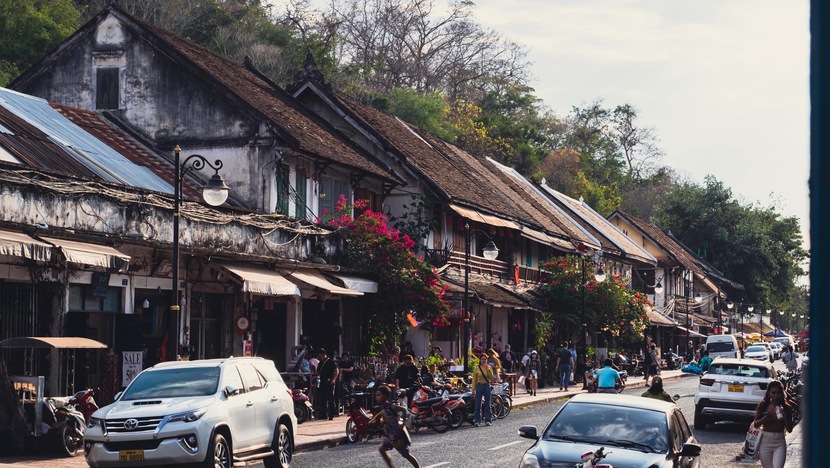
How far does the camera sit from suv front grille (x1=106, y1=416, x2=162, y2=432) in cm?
1507

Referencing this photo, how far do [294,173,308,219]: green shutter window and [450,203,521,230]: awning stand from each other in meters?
→ 7.50

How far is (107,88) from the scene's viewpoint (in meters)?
32.0

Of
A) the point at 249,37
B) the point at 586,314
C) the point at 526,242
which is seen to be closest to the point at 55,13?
the point at 249,37

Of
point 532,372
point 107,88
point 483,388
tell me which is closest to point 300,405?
point 483,388

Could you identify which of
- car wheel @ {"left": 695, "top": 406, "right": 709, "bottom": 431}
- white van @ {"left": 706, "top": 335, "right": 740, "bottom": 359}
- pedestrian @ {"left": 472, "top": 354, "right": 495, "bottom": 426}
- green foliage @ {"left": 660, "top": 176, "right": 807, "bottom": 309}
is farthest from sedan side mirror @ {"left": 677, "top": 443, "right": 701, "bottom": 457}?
green foliage @ {"left": 660, "top": 176, "right": 807, "bottom": 309}

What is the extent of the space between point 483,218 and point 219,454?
87.1 feet

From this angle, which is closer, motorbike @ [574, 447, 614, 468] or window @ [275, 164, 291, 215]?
motorbike @ [574, 447, 614, 468]

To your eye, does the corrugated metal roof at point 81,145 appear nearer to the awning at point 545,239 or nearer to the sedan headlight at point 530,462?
the sedan headlight at point 530,462

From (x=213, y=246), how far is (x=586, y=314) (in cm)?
2529

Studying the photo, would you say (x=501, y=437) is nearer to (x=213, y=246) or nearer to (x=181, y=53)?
(x=213, y=246)

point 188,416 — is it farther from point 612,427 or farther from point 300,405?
point 300,405

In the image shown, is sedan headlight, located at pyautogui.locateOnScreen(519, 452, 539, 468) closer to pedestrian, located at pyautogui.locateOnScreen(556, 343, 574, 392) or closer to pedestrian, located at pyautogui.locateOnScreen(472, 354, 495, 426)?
pedestrian, located at pyautogui.locateOnScreen(472, 354, 495, 426)

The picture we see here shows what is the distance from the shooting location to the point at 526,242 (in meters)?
50.2

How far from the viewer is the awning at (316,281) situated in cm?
2844
